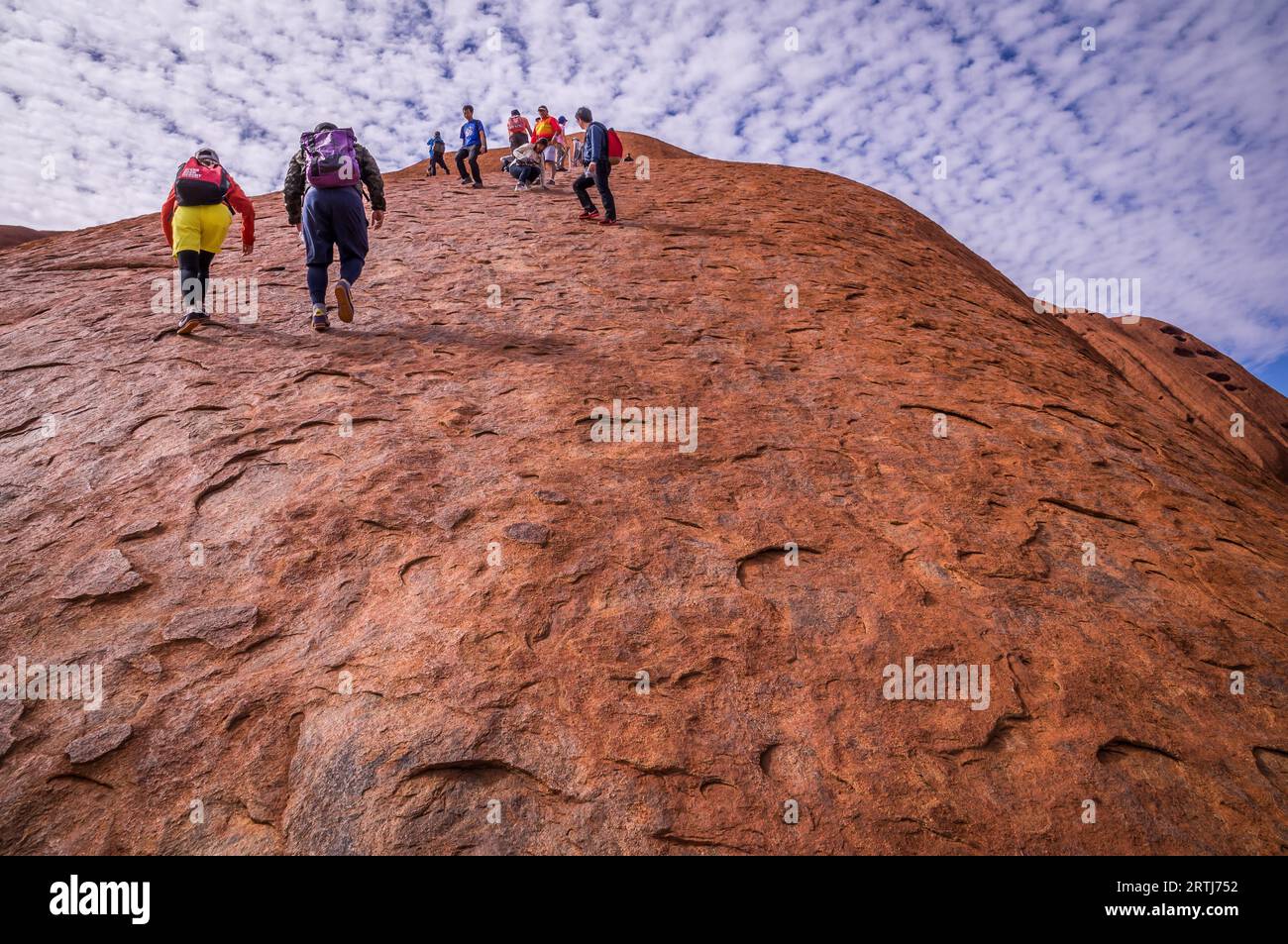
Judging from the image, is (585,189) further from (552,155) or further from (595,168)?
(552,155)

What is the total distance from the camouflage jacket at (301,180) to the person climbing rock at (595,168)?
412 centimetres

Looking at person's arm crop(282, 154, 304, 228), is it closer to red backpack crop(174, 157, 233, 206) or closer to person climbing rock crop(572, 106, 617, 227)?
red backpack crop(174, 157, 233, 206)

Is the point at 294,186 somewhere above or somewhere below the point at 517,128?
below

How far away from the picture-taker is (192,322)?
593 centimetres

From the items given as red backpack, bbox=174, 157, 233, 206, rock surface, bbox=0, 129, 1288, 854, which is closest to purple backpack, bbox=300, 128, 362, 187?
red backpack, bbox=174, 157, 233, 206

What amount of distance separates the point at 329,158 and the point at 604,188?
490 cm

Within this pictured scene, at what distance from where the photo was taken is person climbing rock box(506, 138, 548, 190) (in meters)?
13.0

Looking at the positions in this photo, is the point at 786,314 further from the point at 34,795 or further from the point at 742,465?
the point at 34,795

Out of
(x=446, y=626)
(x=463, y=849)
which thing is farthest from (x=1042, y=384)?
(x=463, y=849)

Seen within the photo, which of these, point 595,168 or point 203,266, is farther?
point 595,168

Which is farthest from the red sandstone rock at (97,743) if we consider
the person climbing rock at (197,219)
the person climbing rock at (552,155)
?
the person climbing rock at (552,155)

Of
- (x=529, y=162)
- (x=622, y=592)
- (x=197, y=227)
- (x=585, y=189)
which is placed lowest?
(x=622, y=592)

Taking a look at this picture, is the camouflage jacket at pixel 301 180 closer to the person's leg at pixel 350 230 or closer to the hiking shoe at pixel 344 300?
the person's leg at pixel 350 230

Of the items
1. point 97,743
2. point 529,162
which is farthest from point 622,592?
point 529,162
